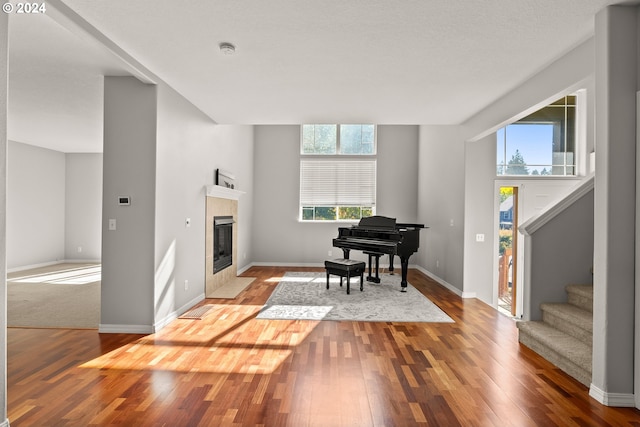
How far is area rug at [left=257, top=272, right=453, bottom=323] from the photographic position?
14.8 feet

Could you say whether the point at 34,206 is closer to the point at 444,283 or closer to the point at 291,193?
the point at 291,193

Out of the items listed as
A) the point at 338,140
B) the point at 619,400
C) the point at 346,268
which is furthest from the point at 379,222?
the point at 619,400

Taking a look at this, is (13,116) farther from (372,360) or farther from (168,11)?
(372,360)

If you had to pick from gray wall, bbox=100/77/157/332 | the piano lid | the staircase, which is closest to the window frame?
the piano lid

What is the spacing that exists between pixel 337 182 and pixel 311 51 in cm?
569

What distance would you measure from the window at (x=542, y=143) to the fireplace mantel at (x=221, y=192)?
4360 mm

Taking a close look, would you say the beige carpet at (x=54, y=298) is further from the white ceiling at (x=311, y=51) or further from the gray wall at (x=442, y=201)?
the gray wall at (x=442, y=201)

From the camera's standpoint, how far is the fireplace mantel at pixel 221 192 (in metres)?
5.47

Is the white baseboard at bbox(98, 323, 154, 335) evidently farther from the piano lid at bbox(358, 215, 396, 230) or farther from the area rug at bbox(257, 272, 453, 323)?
the piano lid at bbox(358, 215, 396, 230)

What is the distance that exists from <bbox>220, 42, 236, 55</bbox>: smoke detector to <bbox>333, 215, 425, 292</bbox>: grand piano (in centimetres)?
377

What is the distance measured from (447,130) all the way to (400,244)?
2.25 metres

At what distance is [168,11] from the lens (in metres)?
2.60

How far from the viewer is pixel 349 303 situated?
5.17m

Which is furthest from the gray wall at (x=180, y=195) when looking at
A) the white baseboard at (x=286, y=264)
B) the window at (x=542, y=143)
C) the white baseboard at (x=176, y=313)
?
the window at (x=542, y=143)
